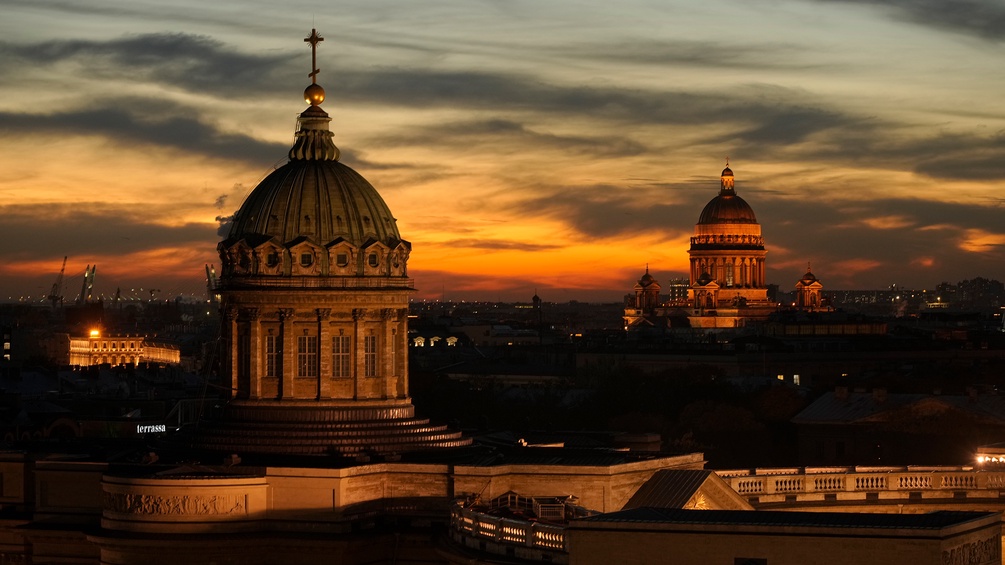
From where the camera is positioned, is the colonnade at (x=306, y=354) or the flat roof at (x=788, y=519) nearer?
the flat roof at (x=788, y=519)

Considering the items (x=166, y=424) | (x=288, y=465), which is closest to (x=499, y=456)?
(x=288, y=465)

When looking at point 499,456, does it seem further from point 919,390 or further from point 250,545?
point 919,390

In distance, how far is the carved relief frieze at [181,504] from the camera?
264 feet

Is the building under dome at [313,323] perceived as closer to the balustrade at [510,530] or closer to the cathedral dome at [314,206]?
the cathedral dome at [314,206]

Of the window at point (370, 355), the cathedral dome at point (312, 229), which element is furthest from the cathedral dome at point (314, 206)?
the window at point (370, 355)

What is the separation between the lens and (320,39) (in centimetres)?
9206

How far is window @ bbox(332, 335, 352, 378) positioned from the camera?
87938 millimetres

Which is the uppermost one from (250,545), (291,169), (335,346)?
(291,169)

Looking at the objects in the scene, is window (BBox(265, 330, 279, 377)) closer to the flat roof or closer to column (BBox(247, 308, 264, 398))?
column (BBox(247, 308, 264, 398))

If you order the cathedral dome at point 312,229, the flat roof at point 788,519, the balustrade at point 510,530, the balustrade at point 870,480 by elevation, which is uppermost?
the cathedral dome at point 312,229

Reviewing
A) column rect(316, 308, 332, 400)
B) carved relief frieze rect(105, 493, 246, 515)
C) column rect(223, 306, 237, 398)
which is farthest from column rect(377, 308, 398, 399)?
carved relief frieze rect(105, 493, 246, 515)

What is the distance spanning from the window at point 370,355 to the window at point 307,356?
63.6 inches

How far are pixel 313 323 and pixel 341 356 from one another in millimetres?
1411

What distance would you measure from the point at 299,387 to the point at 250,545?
27.1 ft
